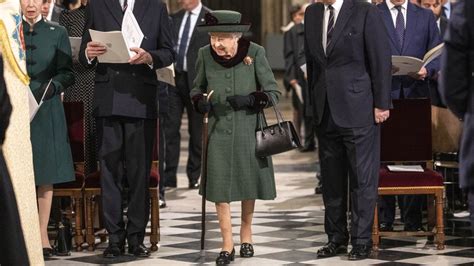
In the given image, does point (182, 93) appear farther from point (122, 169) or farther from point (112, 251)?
point (112, 251)

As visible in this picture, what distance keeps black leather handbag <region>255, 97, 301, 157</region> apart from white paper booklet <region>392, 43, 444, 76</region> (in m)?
1.06

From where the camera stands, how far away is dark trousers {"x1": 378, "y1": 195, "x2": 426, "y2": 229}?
9095 mm

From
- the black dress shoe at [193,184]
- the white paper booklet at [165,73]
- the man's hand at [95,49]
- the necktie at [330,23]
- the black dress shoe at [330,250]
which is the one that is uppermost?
the necktie at [330,23]

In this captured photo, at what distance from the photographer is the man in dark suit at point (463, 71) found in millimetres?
5086

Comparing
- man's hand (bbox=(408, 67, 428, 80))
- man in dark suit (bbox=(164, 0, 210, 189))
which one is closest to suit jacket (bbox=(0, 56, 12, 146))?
man's hand (bbox=(408, 67, 428, 80))

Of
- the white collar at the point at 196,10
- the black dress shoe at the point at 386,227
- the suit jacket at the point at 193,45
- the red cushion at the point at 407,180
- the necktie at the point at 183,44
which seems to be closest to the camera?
the red cushion at the point at 407,180

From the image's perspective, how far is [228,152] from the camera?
8000 mm

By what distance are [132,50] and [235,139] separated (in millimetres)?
894

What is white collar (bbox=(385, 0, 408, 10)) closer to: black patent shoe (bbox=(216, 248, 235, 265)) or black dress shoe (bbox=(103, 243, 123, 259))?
black patent shoe (bbox=(216, 248, 235, 265))

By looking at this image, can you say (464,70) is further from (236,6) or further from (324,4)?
(236,6)

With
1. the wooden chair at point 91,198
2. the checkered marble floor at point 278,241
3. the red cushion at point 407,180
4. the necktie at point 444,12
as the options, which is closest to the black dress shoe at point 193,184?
the checkered marble floor at point 278,241

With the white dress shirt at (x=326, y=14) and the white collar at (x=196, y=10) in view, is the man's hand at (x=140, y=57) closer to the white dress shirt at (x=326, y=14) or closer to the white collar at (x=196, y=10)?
the white dress shirt at (x=326, y=14)

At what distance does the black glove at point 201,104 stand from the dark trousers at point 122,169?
50 cm

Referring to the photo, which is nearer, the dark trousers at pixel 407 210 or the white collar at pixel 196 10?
the dark trousers at pixel 407 210
